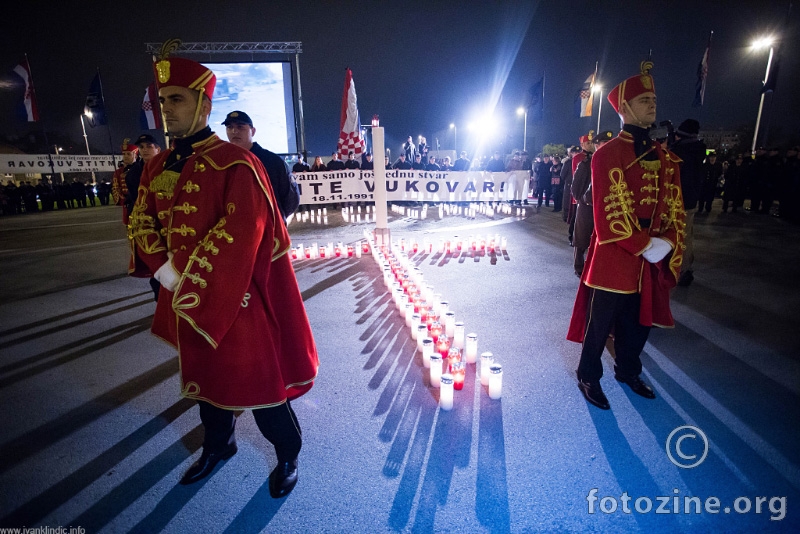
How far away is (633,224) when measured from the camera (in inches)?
113

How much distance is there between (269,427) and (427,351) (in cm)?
188

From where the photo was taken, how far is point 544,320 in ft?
16.7

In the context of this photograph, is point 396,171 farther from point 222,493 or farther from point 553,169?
point 222,493

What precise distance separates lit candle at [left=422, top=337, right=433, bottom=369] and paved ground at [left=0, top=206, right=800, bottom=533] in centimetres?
19

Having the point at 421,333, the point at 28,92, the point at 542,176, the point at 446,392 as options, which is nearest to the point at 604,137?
the point at 421,333

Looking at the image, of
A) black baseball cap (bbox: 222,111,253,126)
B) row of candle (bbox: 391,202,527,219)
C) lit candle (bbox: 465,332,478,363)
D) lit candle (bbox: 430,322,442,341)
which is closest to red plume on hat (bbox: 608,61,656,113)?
lit candle (bbox: 465,332,478,363)

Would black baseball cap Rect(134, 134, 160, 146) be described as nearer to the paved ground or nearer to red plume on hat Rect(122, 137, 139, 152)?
red plume on hat Rect(122, 137, 139, 152)

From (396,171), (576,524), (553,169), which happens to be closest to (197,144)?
(576,524)

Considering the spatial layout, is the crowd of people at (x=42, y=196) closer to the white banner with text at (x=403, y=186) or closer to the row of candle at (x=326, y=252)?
the white banner with text at (x=403, y=186)

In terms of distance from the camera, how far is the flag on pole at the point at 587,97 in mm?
19625

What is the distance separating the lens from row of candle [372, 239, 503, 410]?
11.1 feet

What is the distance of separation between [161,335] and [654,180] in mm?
3471

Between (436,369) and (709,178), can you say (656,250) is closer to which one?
(436,369)

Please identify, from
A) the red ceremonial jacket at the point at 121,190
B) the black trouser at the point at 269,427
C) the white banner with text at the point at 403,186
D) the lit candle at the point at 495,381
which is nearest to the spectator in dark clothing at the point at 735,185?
the white banner with text at the point at 403,186
